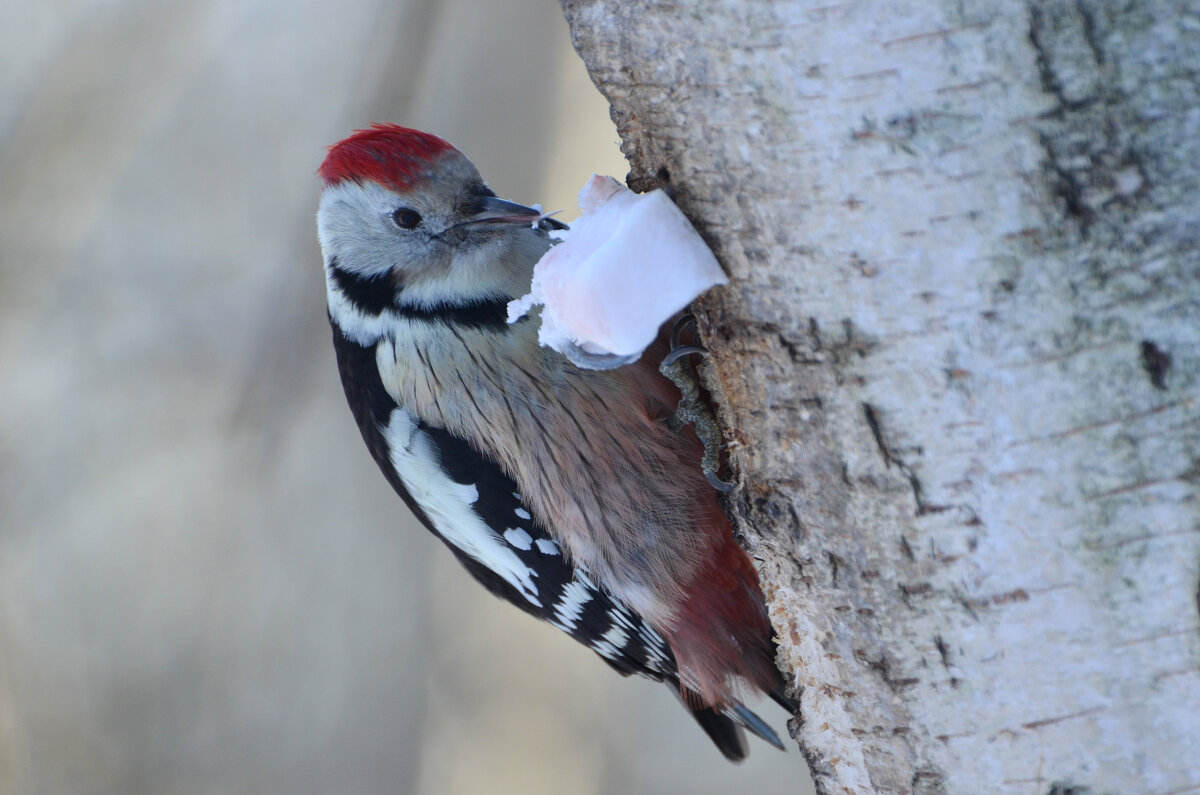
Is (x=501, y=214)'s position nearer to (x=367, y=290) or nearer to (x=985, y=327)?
(x=367, y=290)

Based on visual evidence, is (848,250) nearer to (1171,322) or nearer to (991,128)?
(991,128)

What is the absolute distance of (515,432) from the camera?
1810 mm

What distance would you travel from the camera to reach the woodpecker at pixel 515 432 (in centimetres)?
178

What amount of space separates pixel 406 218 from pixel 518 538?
0.71m

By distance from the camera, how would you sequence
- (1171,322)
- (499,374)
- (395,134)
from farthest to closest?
(395,134) < (499,374) < (1171,322)

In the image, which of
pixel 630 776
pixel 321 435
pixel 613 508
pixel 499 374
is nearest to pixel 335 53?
pixel 321 435

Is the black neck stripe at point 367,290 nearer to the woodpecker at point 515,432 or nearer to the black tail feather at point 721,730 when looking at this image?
the woodpecker at point 515,432

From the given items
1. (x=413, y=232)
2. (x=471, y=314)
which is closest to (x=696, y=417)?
(x=471, y=314)

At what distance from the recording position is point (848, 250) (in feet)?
3.13

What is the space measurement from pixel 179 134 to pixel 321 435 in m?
1.19

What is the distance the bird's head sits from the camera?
6.19 feet

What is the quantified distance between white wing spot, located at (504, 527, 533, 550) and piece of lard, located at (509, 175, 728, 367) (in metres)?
0.73

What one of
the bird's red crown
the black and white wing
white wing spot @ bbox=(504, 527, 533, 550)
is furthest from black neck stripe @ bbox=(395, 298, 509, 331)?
white wing spot @ bbox=(504, 527, 533, 550)

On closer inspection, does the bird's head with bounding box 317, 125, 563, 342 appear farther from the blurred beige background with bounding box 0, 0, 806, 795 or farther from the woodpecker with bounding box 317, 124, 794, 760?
the blurred beige background with bounding box 0, 0, 806, 795
